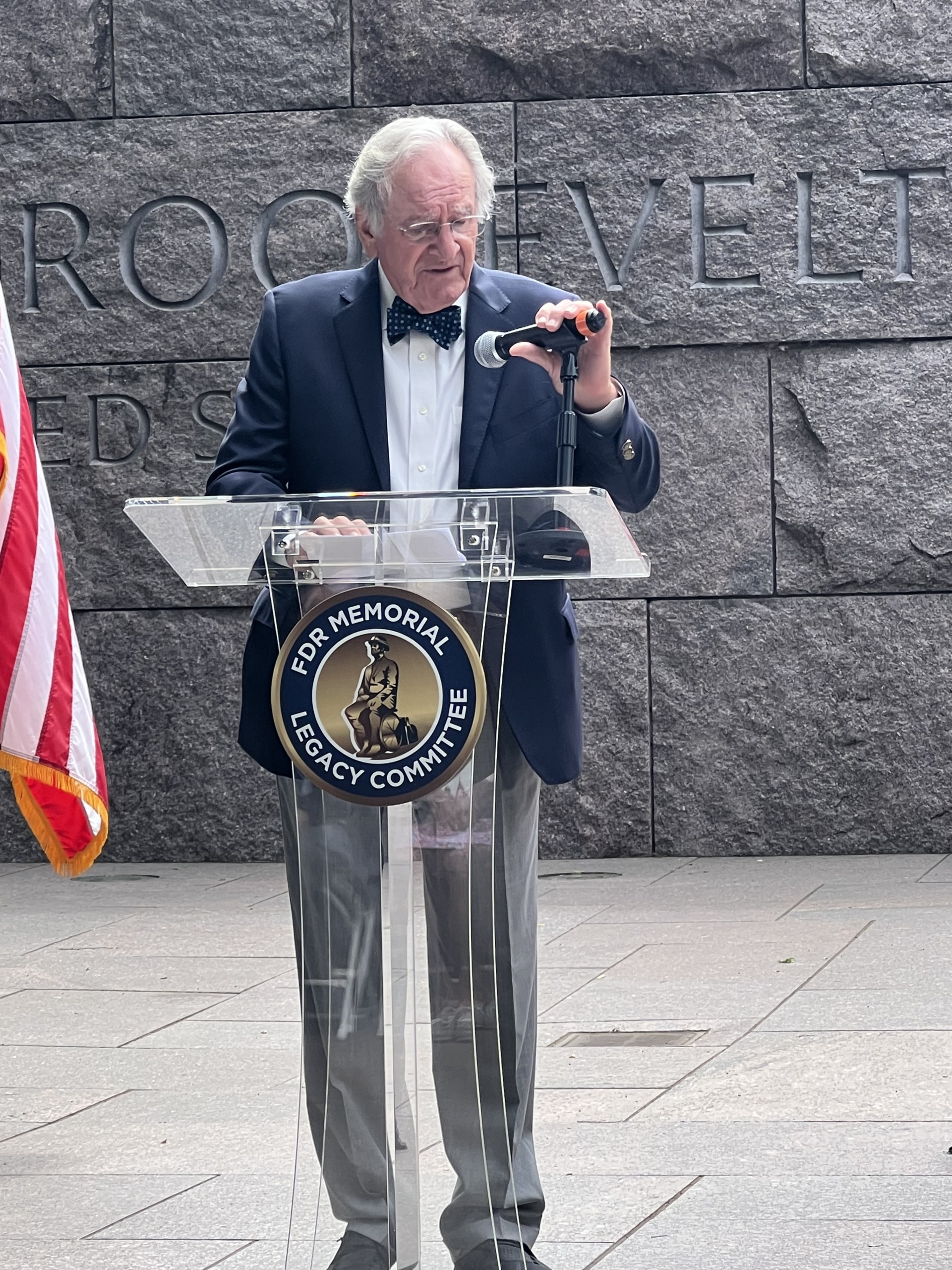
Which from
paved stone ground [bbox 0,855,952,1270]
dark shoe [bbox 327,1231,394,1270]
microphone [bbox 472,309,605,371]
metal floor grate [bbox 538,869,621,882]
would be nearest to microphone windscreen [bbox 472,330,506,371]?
microphone [bbox 472,309,605,371]

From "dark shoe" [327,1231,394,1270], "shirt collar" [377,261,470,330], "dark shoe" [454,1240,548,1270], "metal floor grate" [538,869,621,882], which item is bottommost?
"metal floor grate" [538,869,621,882]

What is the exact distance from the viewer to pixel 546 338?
103 inches

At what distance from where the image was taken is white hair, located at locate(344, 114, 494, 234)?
2.82m

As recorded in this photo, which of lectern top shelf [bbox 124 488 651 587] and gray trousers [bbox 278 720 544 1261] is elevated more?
lectern top shelf [bbox 124 488 651 587]

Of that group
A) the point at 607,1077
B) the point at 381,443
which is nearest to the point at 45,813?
the point at 607,1077

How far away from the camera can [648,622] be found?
778 centimetres

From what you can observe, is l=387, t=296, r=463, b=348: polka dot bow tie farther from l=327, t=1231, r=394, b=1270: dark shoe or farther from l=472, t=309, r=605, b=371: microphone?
l=327, t=1231, r=394, b=1270: dark shoe

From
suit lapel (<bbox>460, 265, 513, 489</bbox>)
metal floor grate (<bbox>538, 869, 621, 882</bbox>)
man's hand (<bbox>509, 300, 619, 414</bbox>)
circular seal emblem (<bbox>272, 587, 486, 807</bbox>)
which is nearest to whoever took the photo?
circular seal emblem (<bbox>272, 587, 486, 807</bbox>)

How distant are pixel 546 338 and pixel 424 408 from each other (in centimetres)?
43

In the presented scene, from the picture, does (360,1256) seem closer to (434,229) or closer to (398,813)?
(398,813)

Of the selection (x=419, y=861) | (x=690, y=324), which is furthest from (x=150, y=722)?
(x=419, y=861)

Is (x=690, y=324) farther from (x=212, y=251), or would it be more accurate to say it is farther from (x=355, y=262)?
(x=212, y=251)

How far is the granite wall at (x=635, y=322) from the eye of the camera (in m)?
7.72

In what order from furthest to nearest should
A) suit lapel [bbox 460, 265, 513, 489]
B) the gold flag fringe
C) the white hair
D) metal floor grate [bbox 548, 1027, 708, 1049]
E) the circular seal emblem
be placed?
metal floor grate [bbox 548, 1027, 708, 1049] → the gold flag fringe → suit lapel [bbox 460, 265, 513, 489] → the white hair → the circular seal emblem
